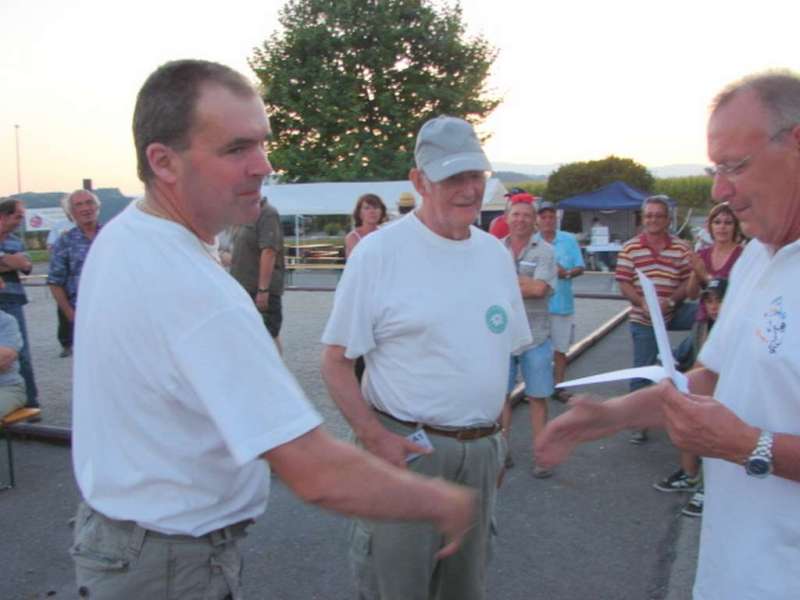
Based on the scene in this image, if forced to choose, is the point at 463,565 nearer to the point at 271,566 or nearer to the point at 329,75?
the point at 271,566

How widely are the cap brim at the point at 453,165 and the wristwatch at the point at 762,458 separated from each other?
1.44 metres

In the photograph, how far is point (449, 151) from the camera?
9.11ft

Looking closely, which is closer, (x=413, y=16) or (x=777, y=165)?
(x=777, y=165)

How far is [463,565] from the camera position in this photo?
2.78 metres

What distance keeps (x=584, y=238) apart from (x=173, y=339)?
27.4 metres

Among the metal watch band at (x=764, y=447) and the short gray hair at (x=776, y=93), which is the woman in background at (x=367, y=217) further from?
the metal watch band at (x=764, y=447)

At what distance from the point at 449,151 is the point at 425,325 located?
678 millimetres

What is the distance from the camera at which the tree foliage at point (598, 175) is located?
116 feet

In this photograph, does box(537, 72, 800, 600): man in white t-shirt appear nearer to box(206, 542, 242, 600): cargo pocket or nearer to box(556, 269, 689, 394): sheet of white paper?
box(556, 269, 689, 394): sheet of white paper

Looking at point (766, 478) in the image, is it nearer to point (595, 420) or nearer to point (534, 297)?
point (595, 420)

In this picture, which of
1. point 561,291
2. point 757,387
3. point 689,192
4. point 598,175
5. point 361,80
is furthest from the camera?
point 689,192

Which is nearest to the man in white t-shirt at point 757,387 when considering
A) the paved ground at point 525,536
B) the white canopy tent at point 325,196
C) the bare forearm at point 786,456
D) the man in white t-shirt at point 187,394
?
the bare forearm at point 786,456

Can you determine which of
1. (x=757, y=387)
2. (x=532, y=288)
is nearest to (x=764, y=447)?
(x=757, y=387)

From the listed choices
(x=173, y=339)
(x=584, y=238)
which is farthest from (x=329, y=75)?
(x=173, y=339)
